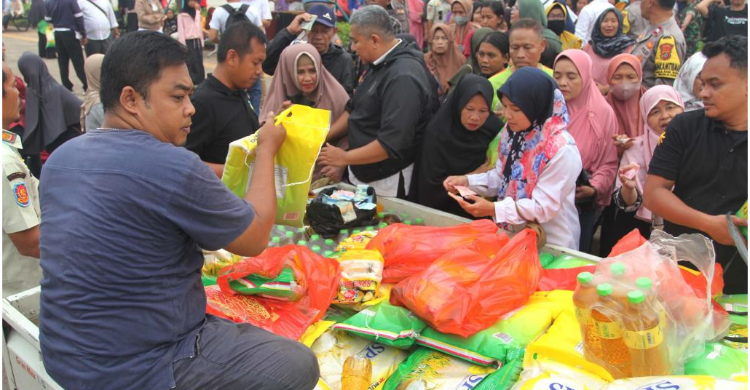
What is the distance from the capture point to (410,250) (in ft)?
9.09

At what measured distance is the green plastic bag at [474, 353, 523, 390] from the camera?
6.71ft

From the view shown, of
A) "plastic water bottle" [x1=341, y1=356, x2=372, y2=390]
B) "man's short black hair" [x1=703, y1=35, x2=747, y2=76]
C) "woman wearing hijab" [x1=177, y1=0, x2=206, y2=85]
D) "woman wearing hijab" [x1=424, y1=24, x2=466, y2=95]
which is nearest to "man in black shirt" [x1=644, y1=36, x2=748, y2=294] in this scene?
"man's short black hair" [x1=703, y1=35, x2=747, y2=76]

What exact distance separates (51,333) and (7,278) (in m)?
1.36

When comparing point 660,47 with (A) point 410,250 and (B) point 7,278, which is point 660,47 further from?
(B) point 7,278

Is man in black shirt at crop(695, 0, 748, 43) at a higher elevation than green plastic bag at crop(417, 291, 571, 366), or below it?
Answer: higher

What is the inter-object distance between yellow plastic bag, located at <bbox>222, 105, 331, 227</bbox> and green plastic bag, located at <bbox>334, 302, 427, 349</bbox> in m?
0.64

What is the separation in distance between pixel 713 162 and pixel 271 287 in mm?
1874

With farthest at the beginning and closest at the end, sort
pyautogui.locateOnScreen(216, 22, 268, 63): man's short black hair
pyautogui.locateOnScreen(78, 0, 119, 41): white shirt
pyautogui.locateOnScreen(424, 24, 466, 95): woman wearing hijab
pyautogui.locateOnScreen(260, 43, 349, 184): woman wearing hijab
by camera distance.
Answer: pyautogui.locateOnScreen(78, 0, 119, 41): white shirt, pyautogui.locateOnScreen(424, 24, 466, 95): woman wearing hijab, pyautogui.locateOnScreen(260, 43, 349, 184): woman wearing hijab, pyautogui.locateOnScreen(216, 22, 268, 63): man's short black hair

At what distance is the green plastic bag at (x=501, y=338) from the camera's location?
7.36 feet

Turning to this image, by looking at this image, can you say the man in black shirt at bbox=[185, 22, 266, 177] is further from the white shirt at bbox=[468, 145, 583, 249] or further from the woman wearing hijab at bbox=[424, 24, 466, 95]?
the woman wearing hijab at bbox=[424, 24, 466, 95]

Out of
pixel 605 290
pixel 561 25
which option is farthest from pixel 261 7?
pixel 605 290

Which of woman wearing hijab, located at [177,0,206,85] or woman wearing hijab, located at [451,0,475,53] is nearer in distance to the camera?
woman wearing hijab, located at [451,0,475,53]

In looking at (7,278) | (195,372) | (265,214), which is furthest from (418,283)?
(7,278)

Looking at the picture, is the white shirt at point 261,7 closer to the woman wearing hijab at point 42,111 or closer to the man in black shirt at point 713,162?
the woman wearing hijab at point 42,111
